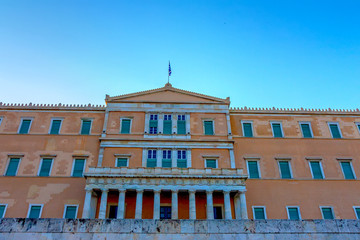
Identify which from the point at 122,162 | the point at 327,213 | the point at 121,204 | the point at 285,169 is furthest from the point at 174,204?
the point at 327,213

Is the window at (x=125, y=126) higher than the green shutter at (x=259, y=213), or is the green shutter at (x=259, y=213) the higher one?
the window at (x=125, y=126)

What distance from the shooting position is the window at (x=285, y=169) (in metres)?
28.4

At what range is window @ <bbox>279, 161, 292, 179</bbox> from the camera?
28.4 meters

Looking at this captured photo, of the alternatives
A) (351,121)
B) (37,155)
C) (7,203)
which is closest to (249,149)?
(351,121)

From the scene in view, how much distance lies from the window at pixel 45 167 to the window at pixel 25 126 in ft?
13.6

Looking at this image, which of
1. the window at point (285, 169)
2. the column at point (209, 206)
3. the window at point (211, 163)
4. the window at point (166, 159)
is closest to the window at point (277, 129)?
the window at point (285, 169)

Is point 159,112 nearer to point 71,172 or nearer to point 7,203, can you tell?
point 71,172

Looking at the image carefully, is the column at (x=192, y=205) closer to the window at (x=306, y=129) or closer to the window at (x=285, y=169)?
the window at (x=285, y=169)

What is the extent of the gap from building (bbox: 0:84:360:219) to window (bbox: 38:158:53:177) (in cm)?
9

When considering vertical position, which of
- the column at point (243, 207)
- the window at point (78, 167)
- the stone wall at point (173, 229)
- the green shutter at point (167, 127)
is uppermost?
the green shutter at point (167, 127)

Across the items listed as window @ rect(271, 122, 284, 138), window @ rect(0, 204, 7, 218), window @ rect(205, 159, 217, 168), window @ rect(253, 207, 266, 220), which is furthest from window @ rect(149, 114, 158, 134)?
window @ rect(0, 204, 7, 218)

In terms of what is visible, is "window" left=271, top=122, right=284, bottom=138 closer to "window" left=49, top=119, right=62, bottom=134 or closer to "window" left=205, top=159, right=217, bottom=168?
"window" left=205, top=159, right=217, bottom=168

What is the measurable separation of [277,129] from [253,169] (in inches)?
222

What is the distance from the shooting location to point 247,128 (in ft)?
102
